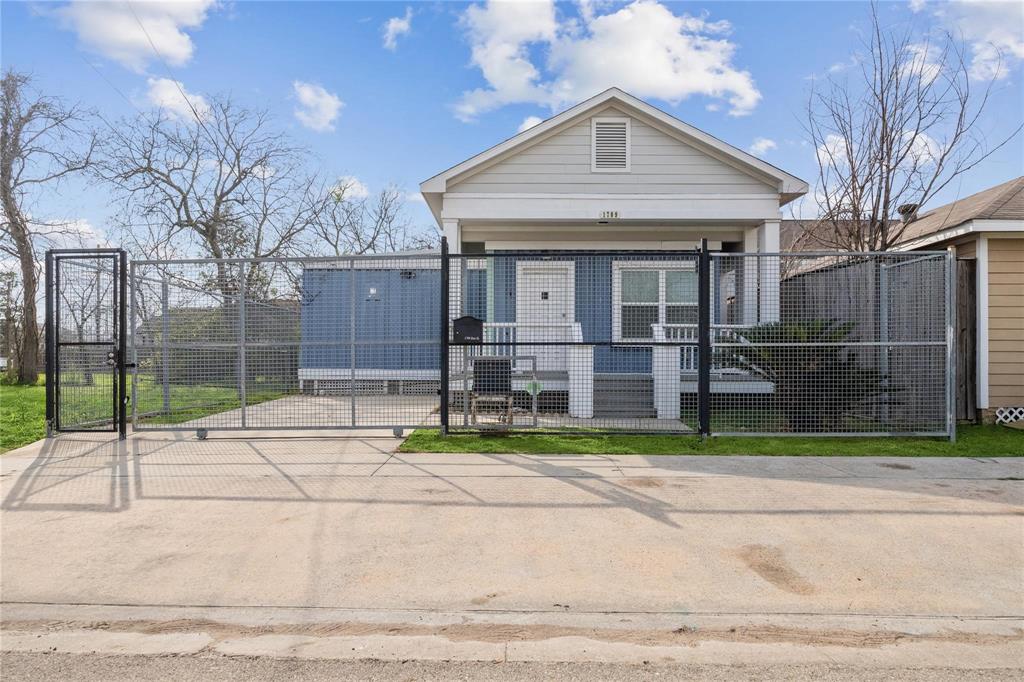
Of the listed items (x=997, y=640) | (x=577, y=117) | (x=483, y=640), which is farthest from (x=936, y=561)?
(x=577, y=117)

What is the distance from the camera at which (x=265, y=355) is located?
28.3 feet

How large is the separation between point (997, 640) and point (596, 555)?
2242mm

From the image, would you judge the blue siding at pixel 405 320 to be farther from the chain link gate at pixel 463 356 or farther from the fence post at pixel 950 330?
the fence post at pixel 950 330

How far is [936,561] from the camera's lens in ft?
13.6

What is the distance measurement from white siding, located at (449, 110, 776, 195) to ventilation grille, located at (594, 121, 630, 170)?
0.16 m

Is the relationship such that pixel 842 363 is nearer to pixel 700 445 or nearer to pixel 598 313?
pixel 700 445

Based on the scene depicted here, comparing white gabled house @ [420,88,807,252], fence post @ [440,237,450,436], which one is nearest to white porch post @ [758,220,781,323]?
white gabled house @ [420,88,807,252]

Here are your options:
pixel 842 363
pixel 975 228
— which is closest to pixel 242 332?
pixel 842 363

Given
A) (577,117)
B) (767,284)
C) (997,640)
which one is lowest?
(997,640)

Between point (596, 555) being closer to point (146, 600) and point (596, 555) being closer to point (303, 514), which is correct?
point (303, 514)

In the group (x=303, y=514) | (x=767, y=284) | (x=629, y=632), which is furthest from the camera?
(x=767, y=284)

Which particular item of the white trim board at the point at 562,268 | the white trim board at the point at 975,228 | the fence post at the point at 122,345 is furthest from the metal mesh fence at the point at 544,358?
the white trim board at the point at 562,268

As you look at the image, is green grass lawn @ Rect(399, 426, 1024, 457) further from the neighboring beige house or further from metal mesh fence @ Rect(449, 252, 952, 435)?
the neighboring beige house

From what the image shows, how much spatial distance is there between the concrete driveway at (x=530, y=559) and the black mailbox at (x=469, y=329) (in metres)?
1.94
